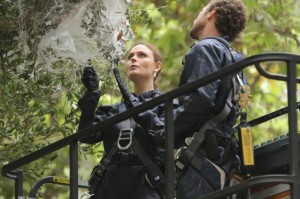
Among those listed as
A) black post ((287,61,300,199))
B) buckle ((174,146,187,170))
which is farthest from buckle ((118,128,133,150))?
black post ((287,61,300,199))

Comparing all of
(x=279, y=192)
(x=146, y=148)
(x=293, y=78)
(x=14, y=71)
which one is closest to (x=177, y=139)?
(x=146, y=148)

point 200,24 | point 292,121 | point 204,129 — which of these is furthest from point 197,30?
point 292,121

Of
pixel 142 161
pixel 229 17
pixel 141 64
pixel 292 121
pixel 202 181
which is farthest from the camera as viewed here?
pixel 141 64

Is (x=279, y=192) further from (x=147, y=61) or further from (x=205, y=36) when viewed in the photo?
(x=147, y=61)

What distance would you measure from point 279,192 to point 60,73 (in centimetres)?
188

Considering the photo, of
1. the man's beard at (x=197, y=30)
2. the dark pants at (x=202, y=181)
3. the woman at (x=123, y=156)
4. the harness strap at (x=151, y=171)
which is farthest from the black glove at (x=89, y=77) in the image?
the dark pants at (x=202, y=181)

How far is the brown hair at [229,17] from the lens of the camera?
5.10m

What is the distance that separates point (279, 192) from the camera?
4.43 metres

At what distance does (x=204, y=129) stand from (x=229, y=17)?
81 centimetres

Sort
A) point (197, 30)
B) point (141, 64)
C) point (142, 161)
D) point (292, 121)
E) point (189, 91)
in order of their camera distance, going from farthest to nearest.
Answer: point (141, 64), point (197, 30), point (142, 161), point (189, 91), point (292, 121)

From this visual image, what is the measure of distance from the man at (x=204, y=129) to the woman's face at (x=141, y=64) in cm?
75

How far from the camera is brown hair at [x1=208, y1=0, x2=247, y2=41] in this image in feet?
16.7

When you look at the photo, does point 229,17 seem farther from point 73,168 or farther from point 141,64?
point 73,168

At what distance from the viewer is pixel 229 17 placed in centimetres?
510
